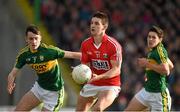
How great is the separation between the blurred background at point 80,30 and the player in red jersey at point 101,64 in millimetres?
6181

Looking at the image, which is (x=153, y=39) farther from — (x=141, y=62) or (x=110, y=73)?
(x=110, y=73)

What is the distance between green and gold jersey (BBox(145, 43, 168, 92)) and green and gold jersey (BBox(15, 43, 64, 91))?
4.53ft

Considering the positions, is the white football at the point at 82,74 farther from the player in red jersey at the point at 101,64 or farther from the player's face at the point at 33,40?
the player's face at the point at 33,40

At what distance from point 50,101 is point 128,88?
22.2 feet

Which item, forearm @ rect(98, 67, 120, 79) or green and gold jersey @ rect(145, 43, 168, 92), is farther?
green and gold jersey @ rect(145, 43, 168, 92)

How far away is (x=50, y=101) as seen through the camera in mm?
12305

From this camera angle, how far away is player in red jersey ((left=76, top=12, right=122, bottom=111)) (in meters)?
11.8

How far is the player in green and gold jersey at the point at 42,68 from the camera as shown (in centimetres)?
1204

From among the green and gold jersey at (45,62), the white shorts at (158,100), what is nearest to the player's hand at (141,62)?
the white shorts at (158,100)

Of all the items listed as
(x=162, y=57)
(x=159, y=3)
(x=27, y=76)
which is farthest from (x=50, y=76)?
(x=159, y=3)

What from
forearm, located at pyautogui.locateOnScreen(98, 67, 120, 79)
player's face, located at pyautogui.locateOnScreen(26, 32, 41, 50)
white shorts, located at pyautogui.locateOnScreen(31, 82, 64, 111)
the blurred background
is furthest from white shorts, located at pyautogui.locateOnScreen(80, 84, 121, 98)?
the blurred background

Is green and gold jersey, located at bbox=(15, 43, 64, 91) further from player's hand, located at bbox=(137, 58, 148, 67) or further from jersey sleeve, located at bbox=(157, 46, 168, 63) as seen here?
jersey sleeve, located at bbox=(157, 46, 168, 63)

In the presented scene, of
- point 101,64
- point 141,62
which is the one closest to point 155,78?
point 141,62

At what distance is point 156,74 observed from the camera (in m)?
12.3
